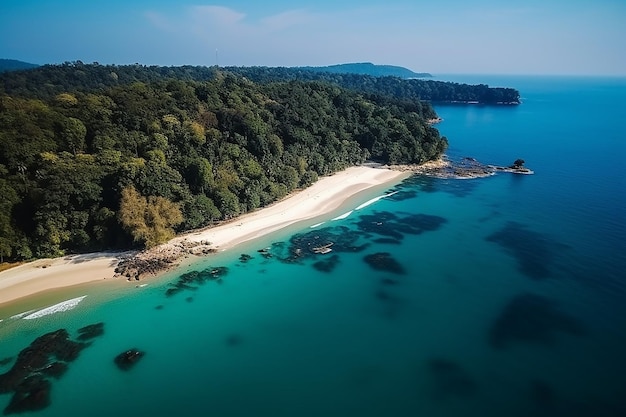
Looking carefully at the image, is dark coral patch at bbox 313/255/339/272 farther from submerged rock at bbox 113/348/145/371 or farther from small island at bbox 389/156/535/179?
small island at bbox 389/156/535/179

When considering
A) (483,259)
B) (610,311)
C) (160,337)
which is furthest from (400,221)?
(160,337)

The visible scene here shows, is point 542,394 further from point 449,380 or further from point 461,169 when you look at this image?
point 461,169

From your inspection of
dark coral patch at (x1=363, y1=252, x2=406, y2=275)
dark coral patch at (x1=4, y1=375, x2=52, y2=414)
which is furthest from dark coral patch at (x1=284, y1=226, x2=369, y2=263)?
dark coral patch at (x1=4, y1=375, x2=52, y2=414)

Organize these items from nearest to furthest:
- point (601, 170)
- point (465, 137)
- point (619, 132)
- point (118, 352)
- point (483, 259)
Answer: point (118, 352), point (483, 259), point (601, 170), point (465, 137), point (619, 132)

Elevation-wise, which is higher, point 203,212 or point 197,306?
point 203,212

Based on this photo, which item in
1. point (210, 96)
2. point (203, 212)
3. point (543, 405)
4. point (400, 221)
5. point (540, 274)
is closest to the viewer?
point (543, 405)

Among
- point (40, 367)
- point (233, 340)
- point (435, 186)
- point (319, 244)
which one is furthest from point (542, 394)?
Result: point (435, 186)

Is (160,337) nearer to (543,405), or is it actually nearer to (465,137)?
(543,405)
